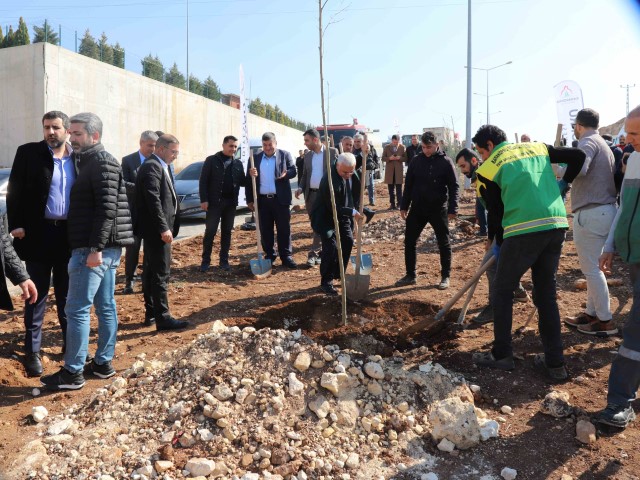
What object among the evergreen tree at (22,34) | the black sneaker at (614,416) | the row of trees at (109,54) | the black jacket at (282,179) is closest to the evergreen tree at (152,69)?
the row of trees at (109,54)

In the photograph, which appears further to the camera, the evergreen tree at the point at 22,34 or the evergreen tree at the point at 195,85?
the evergreen tree at the point at 195,85

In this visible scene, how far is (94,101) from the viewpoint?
20.6m

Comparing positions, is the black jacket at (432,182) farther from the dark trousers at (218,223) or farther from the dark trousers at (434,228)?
the dark trousers at (218,223)

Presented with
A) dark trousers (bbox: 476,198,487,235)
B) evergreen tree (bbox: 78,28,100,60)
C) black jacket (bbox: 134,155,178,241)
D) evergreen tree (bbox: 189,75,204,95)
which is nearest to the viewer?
black jacket (bbox: 134,155,178,241)

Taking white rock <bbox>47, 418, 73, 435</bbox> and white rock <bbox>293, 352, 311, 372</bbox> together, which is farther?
white rock <bbox>293, 352, 311, 372</bbox>

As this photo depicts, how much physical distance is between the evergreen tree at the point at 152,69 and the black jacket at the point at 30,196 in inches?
900

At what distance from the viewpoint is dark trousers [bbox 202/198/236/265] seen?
735 centimetres

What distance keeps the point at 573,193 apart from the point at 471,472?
2.80m

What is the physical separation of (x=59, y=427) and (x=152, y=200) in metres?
2.26

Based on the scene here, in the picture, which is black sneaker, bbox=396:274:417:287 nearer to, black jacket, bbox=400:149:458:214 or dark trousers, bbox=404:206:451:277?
dark trousers, bbox=404:206:451:277

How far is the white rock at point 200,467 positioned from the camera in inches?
110

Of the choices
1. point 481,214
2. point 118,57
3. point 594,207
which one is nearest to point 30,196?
point 594,207

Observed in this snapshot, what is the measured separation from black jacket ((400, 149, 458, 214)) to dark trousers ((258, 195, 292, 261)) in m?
1.93

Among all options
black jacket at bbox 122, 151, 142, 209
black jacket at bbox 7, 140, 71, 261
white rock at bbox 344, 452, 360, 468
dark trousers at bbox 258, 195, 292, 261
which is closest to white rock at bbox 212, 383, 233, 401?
white rock at bbox 344, 452, 360, 468
